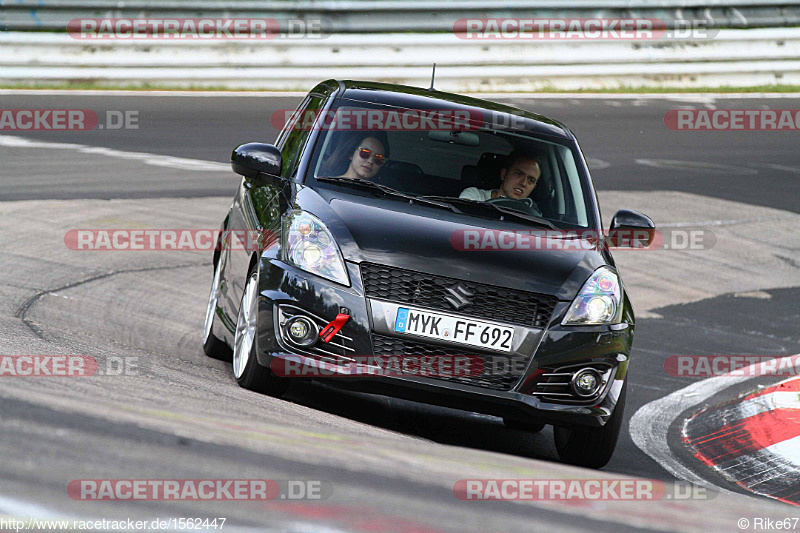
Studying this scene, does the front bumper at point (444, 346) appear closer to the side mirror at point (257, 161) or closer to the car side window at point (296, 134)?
the side mirror at point (257, 161)

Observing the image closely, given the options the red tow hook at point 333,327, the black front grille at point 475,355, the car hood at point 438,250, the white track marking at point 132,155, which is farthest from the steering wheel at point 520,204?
the white track marking at point 132,155

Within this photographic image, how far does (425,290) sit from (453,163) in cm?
150

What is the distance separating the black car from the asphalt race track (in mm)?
293

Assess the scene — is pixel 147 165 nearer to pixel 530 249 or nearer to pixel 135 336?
pixel 135 336

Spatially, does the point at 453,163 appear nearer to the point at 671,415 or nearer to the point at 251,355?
the point at 251,355

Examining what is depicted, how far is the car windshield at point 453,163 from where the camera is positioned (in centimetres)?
631

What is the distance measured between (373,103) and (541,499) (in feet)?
12.0

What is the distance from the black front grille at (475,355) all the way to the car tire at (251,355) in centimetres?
69

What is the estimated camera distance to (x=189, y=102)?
17562 millimetres

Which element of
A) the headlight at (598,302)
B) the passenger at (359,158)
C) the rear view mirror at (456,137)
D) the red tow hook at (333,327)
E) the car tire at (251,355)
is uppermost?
the rear view mirror at (456,137)

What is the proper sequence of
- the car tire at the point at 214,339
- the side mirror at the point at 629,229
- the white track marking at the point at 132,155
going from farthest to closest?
the white track marking at the point at 132,155, the car tire at the point at 214,339, the side mirror at the point at 629,229

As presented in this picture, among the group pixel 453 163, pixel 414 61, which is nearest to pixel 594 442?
pixel 453 163

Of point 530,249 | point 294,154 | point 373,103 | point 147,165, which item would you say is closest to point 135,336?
point 294,154

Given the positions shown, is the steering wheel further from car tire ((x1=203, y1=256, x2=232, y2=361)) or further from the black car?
car tire ((x1=203, y1=256, x2=232, y2=361))
